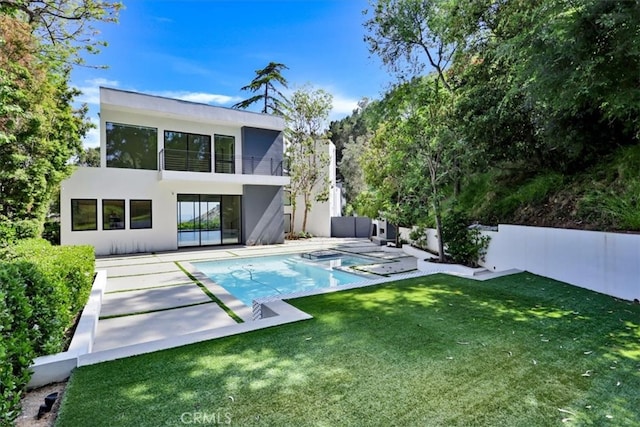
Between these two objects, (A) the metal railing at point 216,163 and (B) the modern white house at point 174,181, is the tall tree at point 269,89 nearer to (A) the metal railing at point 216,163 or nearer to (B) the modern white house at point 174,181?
(B) the modern white house at point 174,181

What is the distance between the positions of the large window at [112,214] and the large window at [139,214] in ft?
1.21

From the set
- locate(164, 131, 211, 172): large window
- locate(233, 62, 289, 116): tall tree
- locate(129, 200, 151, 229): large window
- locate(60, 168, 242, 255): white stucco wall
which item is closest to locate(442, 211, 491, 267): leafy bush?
locate(60, 168, 242, 255): white stucco wall

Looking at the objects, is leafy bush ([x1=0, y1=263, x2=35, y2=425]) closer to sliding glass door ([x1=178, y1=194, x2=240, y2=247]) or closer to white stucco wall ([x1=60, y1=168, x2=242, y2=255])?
white stucco wall ([x1=60, y1=168, x2=242, y2=255])

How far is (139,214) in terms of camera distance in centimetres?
1459

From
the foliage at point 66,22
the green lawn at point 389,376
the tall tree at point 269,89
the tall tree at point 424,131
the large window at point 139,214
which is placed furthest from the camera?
the tall tree at point 269,89

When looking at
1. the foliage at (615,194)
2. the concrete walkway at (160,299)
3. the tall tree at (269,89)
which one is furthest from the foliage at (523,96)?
the tall tree at (269,89)

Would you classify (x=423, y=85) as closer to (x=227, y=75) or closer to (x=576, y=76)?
(x=576, y=76)

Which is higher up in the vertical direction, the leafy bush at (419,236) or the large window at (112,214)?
the large window at (112,214)

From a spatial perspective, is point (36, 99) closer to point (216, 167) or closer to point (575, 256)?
point (216, 167)

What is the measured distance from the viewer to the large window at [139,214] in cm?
1442

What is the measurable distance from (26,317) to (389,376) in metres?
3.45

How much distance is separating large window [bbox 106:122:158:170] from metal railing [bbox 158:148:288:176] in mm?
456

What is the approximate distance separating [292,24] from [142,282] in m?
10.3

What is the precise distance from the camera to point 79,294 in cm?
515
